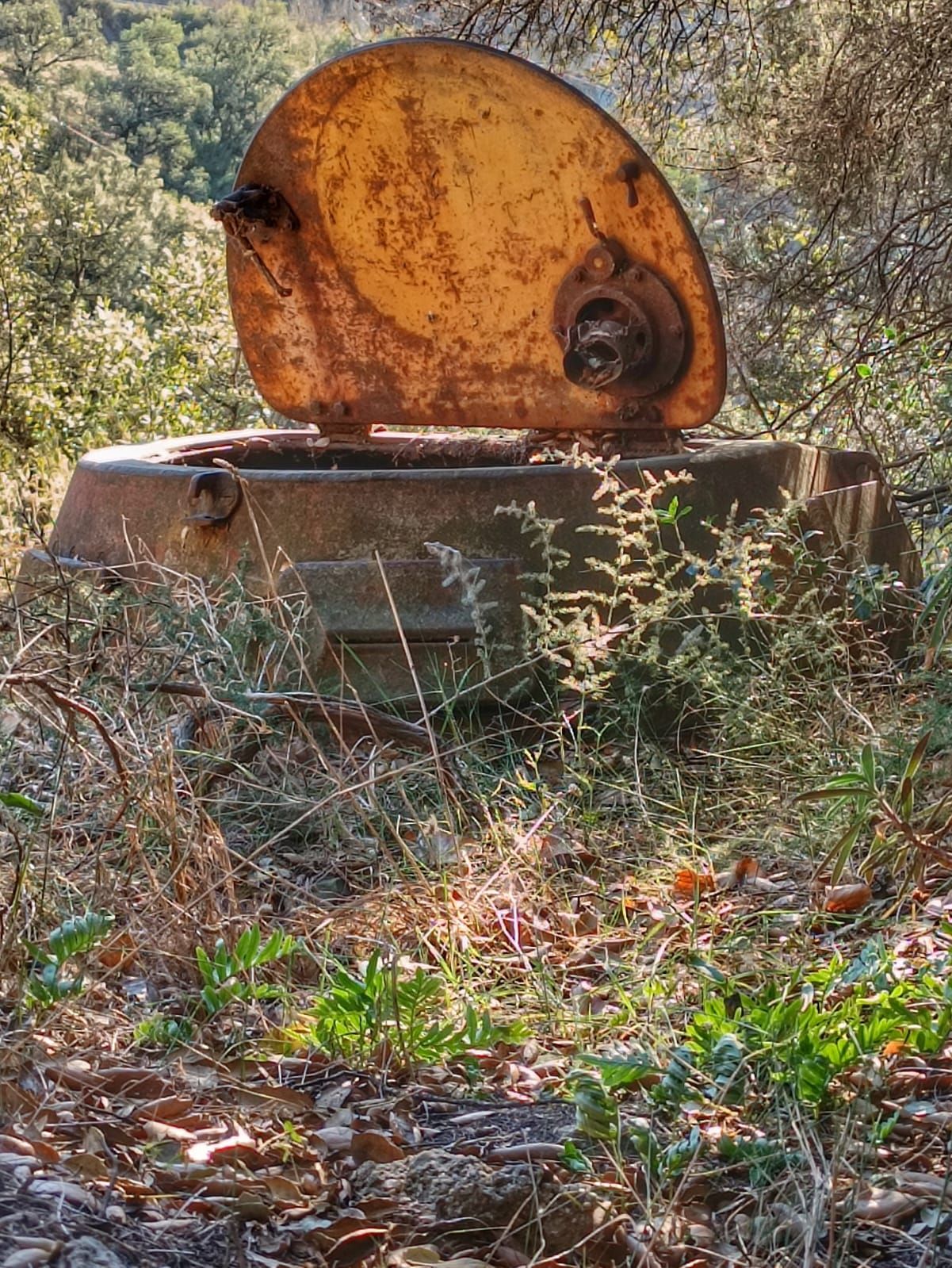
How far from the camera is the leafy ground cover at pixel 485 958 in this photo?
75.8 inches

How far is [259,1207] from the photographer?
1922mm

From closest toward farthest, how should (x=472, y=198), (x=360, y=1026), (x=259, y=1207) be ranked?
(x=259, y=1207)
(x=360, y=1026)
(x=472, y=198)

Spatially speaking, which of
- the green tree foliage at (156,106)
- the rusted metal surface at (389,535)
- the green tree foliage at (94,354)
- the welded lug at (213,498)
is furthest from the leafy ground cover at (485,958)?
the green tree foliage at (156,106)

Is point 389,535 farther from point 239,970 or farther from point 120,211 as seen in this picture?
point 120,211

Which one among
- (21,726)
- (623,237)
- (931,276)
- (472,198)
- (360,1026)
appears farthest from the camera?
(931,276)

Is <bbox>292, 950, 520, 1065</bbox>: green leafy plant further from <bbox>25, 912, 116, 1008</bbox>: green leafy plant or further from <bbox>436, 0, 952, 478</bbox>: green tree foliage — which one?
<bbox>436, 0, 952, 478</bbox>: green tree foliage

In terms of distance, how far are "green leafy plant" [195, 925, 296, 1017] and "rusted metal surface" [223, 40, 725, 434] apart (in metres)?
2.70

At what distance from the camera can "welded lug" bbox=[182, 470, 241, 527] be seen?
4168 mm

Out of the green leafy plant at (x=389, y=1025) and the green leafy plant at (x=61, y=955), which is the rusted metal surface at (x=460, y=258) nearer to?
the green leafy plant at (x=389, y=1025)

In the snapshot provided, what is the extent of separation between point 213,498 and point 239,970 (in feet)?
6.31

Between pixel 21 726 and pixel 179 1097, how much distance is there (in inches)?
64.6

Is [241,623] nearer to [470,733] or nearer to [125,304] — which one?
[470,733]

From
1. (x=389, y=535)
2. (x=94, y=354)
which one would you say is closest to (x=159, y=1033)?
(x=389, y=535)

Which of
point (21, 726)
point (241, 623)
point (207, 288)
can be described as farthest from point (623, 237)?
point (207, 288)
